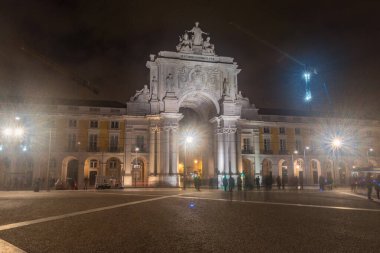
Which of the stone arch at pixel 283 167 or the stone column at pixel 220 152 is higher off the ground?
the stone column at pixel 220 152

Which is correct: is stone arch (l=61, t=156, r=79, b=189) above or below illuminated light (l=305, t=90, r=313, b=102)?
below

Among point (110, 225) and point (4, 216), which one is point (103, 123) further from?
point (110, 225)

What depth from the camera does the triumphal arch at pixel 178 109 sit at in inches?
2000

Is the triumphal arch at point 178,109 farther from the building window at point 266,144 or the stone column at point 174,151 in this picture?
the building window at point 266,144

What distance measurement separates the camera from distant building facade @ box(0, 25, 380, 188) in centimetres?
4956

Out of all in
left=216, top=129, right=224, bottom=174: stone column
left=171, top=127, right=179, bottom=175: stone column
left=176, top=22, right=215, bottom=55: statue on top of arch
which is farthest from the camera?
left=176, top=22, right=215, bottom=55: statue on top of arch

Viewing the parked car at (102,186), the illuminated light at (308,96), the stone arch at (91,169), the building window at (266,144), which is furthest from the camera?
the building window at (266,144)

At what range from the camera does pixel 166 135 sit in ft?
166

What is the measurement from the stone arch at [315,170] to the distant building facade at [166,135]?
0.61 feet

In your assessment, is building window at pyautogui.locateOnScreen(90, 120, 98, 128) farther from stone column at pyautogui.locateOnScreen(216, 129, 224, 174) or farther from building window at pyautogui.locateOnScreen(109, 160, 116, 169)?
stone column at pyautogui.locateOnScreen(216, 129, 224, 174)

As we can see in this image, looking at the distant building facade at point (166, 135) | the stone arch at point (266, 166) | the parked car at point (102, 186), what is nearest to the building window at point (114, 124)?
the distant building facade at point (166, 135)

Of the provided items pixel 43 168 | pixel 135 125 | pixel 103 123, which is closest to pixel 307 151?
pixel 135 125

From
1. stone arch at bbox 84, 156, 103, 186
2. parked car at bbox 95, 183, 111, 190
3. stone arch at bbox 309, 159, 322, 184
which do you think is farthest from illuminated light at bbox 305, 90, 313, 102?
stone arch at bbox 309, 159, 322, 184

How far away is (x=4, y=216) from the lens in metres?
14.0
